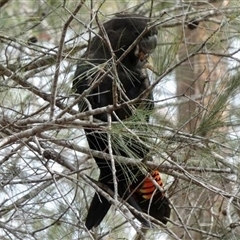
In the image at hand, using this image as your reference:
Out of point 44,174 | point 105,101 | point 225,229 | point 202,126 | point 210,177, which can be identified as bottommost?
point 225,229

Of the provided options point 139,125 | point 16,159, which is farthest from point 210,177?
point 16,159

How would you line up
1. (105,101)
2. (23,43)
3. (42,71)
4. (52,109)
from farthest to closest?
(105,101), (42,71), (23,43), (52,109)

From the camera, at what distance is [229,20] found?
1.72 meters

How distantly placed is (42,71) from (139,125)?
0.50 meters

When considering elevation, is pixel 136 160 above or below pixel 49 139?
below

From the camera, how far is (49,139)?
1.64m

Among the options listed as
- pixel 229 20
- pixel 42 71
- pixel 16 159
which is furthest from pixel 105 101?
pixel 229 20

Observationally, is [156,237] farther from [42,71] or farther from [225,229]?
[42,71]

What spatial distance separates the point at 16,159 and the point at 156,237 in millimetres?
439

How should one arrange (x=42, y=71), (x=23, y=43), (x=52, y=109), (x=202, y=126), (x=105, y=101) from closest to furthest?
(x=52, y=109) < (x=202, y=126) < (x=23, y=43) < (x=42, y=71) < (x=105, y=101)

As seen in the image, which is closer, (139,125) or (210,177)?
(139,125)

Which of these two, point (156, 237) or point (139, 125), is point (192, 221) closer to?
point (156, 237)

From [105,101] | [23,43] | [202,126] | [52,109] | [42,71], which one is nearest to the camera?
[52,109]

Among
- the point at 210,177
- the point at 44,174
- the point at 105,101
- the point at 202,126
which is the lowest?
the point at 210,177
